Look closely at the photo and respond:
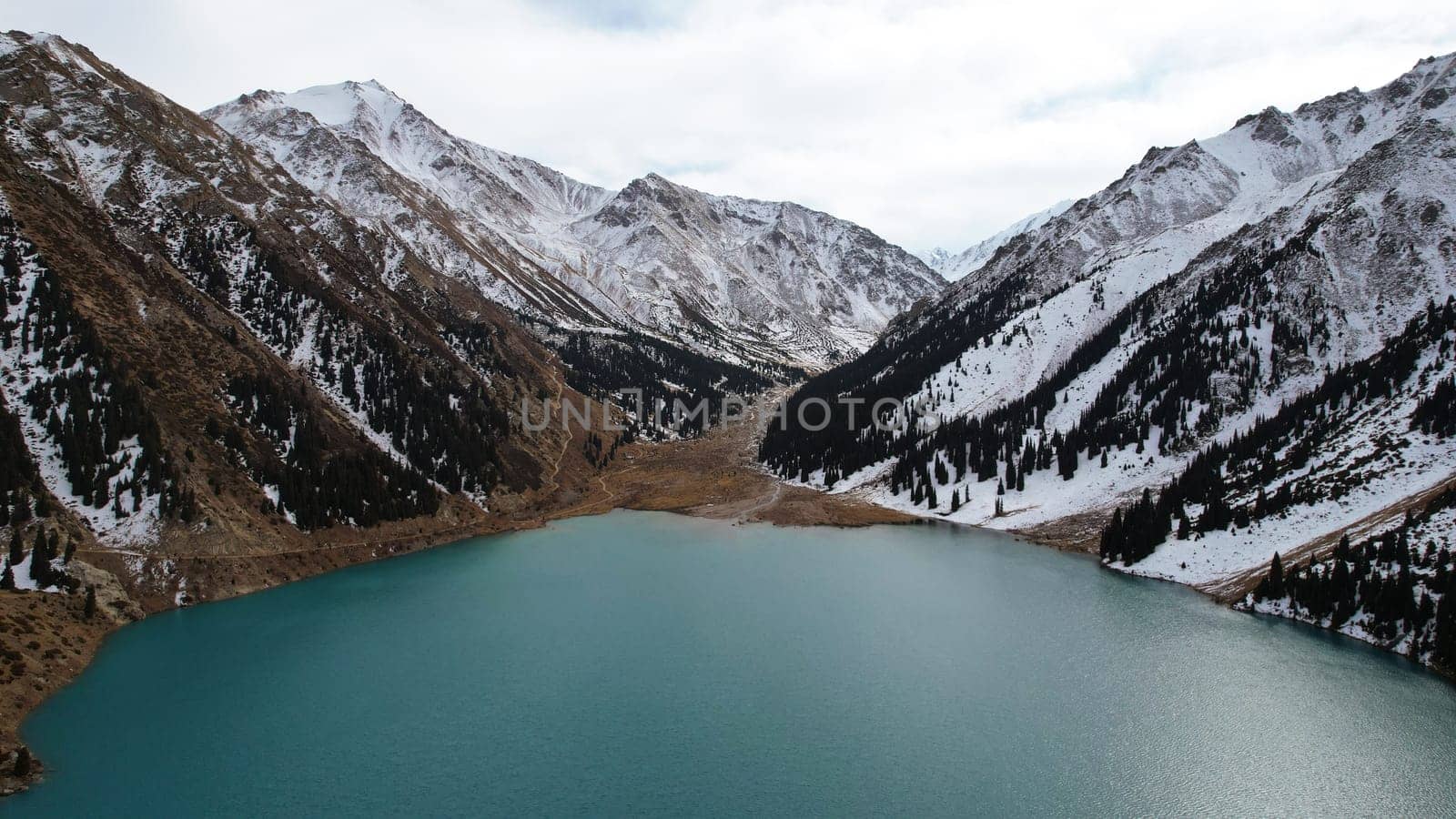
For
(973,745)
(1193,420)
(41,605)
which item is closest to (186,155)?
(41,605)

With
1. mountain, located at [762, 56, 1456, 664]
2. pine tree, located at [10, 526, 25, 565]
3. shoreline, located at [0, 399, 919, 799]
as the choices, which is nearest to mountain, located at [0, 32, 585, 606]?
pine tree, located at [10, 526, 25, 565]

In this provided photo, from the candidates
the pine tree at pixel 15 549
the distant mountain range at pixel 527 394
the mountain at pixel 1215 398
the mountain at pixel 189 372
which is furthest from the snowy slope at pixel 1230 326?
the pine tree at pixel 15 549

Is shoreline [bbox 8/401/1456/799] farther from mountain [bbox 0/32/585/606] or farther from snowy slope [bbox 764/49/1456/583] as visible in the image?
snowy slope [bbox 764/49/1456/583]

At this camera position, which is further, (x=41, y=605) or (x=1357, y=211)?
(x=1357, y=211)

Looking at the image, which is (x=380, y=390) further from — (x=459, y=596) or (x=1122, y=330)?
(x=1122, y=330)

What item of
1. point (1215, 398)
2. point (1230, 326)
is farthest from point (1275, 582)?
point (1230, 326)

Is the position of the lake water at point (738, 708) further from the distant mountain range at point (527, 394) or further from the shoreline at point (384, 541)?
the distant mountain range at point (527, 394)

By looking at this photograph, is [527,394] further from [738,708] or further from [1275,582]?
[1275,582]
